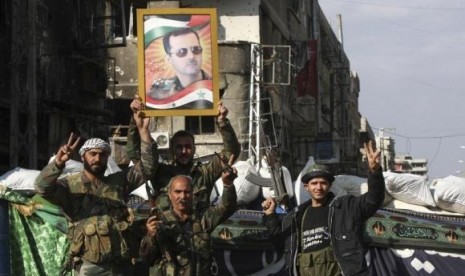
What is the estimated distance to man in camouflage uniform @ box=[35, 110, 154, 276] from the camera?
593 cm

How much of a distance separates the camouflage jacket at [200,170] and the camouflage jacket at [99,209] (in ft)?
0.47

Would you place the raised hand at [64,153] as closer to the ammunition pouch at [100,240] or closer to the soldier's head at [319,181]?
the ammunition pouch at [100,240]

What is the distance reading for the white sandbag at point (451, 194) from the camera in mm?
7109

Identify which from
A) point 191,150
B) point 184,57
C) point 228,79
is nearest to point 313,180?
point 191,150

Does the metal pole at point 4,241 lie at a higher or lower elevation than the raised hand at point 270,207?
lower

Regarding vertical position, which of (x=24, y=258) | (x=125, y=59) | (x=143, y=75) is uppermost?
(x=125, y=59)

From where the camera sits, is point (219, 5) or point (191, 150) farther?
point (219, 5)

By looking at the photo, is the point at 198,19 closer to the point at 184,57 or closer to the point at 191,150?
the point at 184,57

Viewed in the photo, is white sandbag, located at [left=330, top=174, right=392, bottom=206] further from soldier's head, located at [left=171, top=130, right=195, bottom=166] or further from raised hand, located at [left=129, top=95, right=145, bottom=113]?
raised hand, located at [left=129, top=95, right=145, bottom=113]

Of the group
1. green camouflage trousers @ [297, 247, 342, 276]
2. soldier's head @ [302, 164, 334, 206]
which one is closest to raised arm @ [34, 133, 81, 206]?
soldier's head @ [302, 164, 334, 206]

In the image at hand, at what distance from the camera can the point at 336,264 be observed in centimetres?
582

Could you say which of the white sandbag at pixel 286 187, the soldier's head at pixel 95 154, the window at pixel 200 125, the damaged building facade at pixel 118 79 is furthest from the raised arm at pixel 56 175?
the window at pixel 200 125

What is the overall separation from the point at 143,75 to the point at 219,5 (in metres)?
19.1

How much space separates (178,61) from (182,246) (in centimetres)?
188
